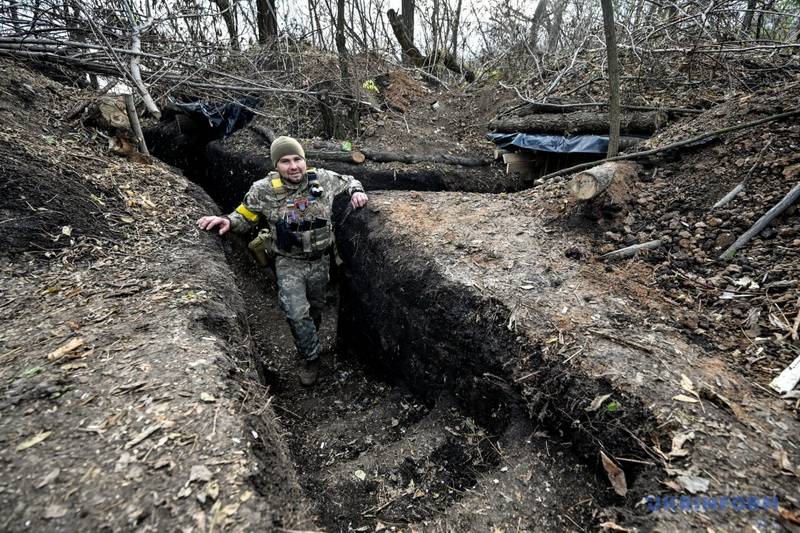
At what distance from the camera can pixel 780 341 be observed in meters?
2.38

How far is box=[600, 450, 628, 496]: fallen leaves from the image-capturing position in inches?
80.8

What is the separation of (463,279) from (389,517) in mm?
1790

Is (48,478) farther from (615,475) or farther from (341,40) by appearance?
(341,40)

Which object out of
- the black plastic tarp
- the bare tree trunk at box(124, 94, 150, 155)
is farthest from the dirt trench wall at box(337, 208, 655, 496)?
the black plastic tarp

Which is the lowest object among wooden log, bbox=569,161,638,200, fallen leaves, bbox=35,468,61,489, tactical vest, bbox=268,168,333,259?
fallen leaves, bbox=35,468,61,489

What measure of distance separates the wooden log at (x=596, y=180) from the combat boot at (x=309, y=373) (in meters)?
3.20

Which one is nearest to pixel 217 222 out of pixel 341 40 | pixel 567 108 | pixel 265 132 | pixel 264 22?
pixel 265 132

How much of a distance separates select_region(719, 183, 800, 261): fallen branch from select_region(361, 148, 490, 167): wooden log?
400 centimetres

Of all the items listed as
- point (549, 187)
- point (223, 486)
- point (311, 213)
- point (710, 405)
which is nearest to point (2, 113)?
point (311, 213)

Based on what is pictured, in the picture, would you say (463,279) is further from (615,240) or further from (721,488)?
(721,488)

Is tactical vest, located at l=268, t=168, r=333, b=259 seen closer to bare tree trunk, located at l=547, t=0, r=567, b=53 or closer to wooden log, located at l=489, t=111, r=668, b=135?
wooden log, located at l=489, t=111, r=668, b=135

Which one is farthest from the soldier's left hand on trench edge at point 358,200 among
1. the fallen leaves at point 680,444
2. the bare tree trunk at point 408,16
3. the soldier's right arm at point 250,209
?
the bare tree trunk at point 408,16

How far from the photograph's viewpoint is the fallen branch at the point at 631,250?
340cm

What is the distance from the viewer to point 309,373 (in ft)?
14.5
